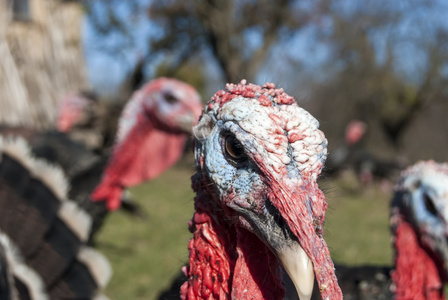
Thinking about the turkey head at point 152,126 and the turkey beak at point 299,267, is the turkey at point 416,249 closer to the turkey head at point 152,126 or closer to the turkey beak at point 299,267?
the turkey beak at point 299,267

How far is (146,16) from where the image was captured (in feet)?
43.9

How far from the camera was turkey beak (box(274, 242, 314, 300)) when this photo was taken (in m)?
1.16

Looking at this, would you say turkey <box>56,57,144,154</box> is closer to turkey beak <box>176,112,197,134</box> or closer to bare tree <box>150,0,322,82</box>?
turkey beak <box>176,112,197,134</box>

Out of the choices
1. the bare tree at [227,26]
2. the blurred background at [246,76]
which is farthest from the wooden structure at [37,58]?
the bare tree at [227,26]

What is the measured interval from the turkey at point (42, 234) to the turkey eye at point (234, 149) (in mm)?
1428

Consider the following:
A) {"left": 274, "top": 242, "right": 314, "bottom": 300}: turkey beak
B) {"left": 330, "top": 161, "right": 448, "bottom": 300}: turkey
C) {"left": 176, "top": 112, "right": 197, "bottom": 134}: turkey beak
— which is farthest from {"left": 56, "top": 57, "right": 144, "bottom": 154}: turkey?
{"left": 274, "top": 242, "right": 314, "bottom": 300}: turkey beak

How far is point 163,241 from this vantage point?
6.43 meters

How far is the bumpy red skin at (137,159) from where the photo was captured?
13.3ft

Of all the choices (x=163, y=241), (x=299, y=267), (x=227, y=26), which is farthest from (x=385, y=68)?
(x=299, y=267)


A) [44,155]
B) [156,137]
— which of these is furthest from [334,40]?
[44,155]

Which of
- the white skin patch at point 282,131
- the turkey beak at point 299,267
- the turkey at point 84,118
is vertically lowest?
the turkey beak at point 299,267

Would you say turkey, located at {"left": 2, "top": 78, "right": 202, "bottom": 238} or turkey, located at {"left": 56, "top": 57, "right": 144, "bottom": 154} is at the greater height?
turkey, located at {"left": 56, "top": 57, "right": 144, "bottom": 154}

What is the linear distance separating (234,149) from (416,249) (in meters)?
1.52

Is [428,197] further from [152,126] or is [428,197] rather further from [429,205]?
[152,126]
